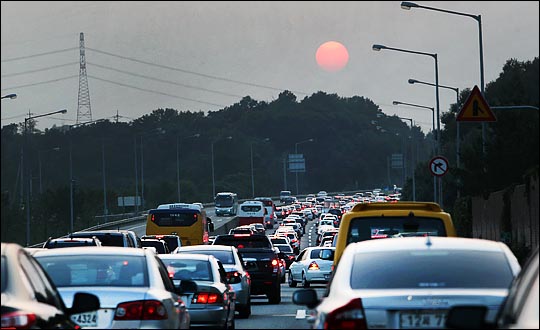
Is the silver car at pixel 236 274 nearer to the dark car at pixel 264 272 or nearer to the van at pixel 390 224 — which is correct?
the dark car at pixel 264 272

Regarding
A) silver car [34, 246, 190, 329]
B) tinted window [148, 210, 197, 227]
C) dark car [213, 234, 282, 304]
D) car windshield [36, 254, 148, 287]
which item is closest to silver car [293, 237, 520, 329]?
silver car [34, 246, 190, 329]

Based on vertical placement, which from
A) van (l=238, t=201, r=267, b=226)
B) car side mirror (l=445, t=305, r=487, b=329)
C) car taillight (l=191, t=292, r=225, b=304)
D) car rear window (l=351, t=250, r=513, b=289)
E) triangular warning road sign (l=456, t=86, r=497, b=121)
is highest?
triangular warning road sign (l=456, t=86, r=497, b=121)

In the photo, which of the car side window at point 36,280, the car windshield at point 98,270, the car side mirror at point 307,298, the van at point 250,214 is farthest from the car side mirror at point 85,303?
the van at point 250,214

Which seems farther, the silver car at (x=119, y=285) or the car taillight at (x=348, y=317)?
the silver car at (x=119, y=285)

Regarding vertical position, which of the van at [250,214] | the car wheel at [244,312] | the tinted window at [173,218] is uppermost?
the tinted window at [173,218]

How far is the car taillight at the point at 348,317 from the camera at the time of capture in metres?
10.0

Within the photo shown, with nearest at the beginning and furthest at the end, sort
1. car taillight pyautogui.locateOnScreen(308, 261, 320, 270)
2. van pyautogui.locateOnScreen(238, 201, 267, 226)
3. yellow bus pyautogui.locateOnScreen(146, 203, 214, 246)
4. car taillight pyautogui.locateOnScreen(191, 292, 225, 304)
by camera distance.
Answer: car taillight pyautogui.locateOnScreen(191, 292, 225, 304) → car taillight pyautogui.locateOnScreen(308, 261, 320, 270) → yellow bus pyautogui.locateOnScreen(146, 203, 214, 246) → van pyautogui.locateOnScreen(238, 201, 267, 226)

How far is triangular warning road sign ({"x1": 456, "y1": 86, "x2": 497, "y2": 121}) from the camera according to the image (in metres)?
31.8

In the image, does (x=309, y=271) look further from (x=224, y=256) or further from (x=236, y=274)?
(x=236, y=274)

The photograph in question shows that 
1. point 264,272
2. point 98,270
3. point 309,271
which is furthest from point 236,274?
point 309,271

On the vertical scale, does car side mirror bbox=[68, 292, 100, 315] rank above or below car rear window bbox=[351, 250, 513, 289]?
below

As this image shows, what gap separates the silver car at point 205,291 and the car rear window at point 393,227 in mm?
2421

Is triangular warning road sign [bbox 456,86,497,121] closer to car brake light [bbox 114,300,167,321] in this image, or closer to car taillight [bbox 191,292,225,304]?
car taillight [bbox 191,292,225,304]

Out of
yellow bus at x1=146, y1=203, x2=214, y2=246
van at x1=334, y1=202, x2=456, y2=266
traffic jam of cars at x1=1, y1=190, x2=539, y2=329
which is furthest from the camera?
yellow bus at x1=146, y1=203, x2=214, y2=246
